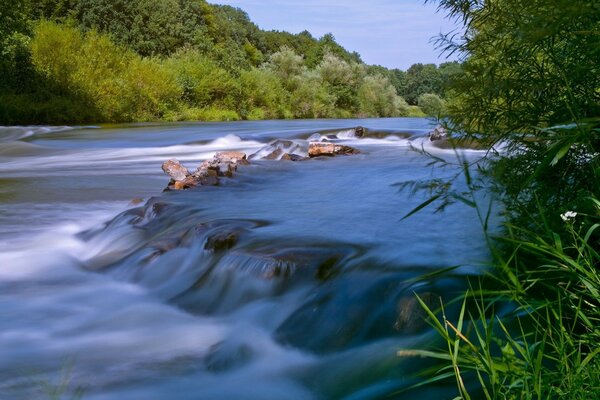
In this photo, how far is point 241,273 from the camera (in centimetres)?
457

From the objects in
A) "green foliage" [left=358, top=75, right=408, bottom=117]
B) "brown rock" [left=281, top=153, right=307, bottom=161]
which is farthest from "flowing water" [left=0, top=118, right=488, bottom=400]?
"green foliage" [left=358, top=75, right=408, bottom=117]

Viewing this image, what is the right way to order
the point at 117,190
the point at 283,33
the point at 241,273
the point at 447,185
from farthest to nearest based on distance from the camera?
the point at 283,33, the point at 117,190, the point at 241,273, the point at 447,185

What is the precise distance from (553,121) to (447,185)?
765 millimetres

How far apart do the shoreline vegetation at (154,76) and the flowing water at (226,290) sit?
1188 millimetres

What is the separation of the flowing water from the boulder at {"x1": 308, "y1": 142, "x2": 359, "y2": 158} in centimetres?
385

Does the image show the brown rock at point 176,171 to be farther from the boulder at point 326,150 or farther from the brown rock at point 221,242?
the brown rock at point 221,242

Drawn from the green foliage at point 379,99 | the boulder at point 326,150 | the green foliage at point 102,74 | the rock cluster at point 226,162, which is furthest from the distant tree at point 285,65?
the rock cluster at point 226,162

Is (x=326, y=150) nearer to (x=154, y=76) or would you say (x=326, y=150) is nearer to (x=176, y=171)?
(x=176, y=171)

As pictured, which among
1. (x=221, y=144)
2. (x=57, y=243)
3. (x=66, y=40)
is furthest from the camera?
(x=66, y=40)

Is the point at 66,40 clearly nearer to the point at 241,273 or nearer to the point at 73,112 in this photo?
the point at 73,112

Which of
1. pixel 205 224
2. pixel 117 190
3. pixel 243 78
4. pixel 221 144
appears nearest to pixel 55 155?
pixel 221 144

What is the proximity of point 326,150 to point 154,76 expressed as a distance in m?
21.1

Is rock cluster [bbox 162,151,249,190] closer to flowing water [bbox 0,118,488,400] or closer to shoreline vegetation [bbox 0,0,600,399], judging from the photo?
flowing water [bbox 0,118,488,400]

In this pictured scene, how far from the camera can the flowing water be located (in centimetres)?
330
